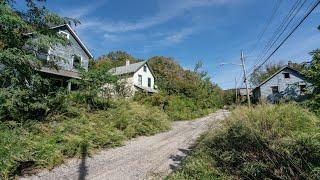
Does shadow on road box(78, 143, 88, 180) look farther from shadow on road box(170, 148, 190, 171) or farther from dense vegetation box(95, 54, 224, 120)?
dense vegetation box(95, 54, 224, 120)

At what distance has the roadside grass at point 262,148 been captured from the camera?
593 centimetres

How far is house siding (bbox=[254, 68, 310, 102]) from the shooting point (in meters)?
35.9

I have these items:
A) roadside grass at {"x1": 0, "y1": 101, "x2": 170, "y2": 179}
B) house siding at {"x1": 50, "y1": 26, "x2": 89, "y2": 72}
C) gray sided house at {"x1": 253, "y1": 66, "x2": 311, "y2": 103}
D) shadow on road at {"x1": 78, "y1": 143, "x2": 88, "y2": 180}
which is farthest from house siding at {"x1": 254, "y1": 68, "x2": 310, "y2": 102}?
shadow on road at {"x1": 78, "y1": 143, "x2": 88, "y2": 180}

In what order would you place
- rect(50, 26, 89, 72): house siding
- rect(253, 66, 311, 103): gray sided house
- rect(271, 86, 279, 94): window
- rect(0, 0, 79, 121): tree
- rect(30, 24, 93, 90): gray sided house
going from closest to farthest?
rect(0, 0, 79, 121): tree
rect(30, 24, 93, 90): gray sided house
rect(50, 26, 89, 72): house siding
rect(253, 66, 311, 103): gray sided house
rect(271, 86, 279, 94): window

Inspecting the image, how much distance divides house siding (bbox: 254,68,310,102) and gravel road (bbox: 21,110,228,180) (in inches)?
1070

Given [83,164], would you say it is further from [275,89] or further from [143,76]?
[275,89]

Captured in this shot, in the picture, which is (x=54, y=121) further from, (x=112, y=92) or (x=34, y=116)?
(x=112, y=92)

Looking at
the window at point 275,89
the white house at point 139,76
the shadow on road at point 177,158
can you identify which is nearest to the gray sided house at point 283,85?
the window at point 275,89

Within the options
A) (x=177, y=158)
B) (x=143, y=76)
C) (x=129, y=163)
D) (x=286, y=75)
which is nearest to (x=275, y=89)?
(x=286, y=75)

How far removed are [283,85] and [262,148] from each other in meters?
33.5

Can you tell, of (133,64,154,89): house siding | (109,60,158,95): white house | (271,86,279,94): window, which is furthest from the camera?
(271,86,279,94): window

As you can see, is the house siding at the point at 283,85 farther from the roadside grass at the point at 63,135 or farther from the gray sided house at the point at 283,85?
the roadside grass at the point at 63,135

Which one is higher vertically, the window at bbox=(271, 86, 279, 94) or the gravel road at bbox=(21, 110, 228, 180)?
the window at bbox=(271, 86, 279, 94)

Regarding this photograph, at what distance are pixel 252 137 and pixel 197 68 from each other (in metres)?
42.1
